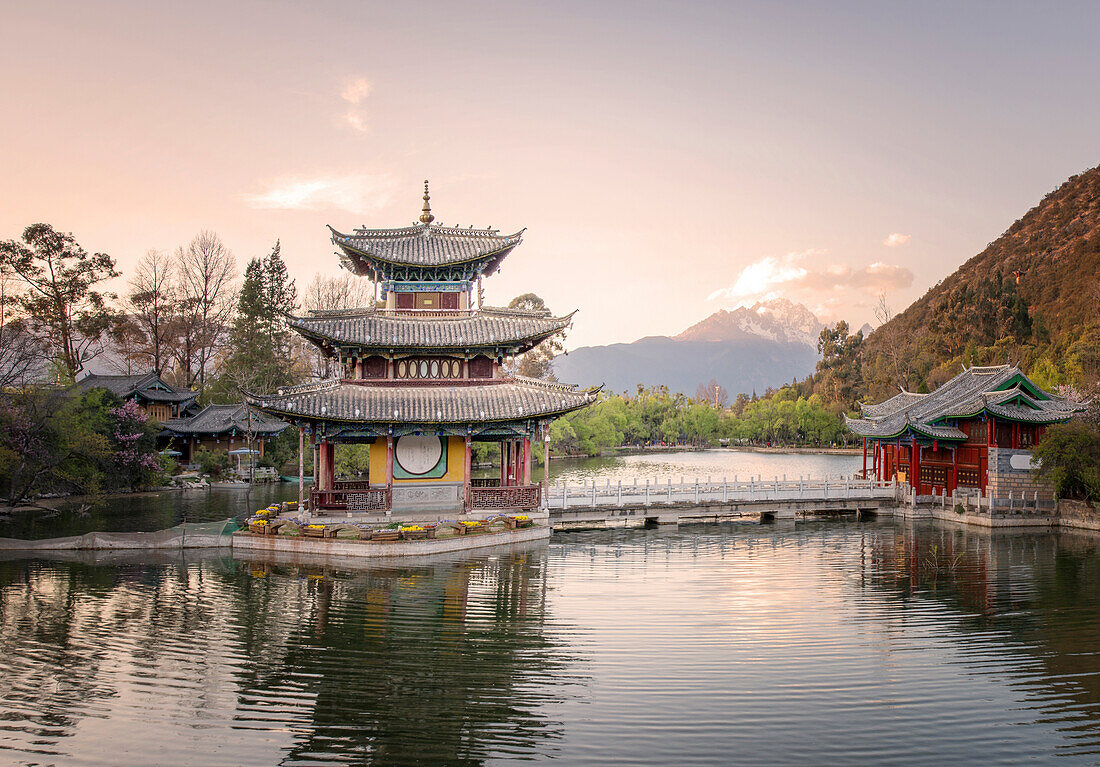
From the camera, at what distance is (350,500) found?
2188 cm

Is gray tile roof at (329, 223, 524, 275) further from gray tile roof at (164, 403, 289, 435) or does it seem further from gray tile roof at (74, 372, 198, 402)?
gray tile roof at (74, 372, 198, 402)

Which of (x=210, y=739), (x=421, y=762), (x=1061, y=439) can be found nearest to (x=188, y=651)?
(x=210, y=739)

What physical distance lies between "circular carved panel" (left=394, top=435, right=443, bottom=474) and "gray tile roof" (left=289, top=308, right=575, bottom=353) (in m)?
3.05

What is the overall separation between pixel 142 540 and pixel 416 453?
8.02 m

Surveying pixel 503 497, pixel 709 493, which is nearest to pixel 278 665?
pixel 503 497

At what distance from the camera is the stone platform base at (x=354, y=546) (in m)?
19.0

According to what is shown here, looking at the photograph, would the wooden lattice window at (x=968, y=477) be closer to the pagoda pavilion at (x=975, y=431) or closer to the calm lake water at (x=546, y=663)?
the pagoda pavilion at (x=975, y=431)

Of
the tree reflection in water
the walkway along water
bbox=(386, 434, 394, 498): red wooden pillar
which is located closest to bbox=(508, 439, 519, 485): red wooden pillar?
the walkway along water

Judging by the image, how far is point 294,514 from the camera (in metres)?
22.5

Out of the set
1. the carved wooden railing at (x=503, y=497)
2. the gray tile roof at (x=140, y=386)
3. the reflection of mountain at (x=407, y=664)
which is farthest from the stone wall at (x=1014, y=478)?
the gray tile roof at (x=140, y=386)

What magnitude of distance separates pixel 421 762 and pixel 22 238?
1911 inches

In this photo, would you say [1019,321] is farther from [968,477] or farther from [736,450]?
[968,477]

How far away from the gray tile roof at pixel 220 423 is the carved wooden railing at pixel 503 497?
79.5 feet

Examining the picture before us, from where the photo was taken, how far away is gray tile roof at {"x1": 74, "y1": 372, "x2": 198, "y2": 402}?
4359 centimetres
